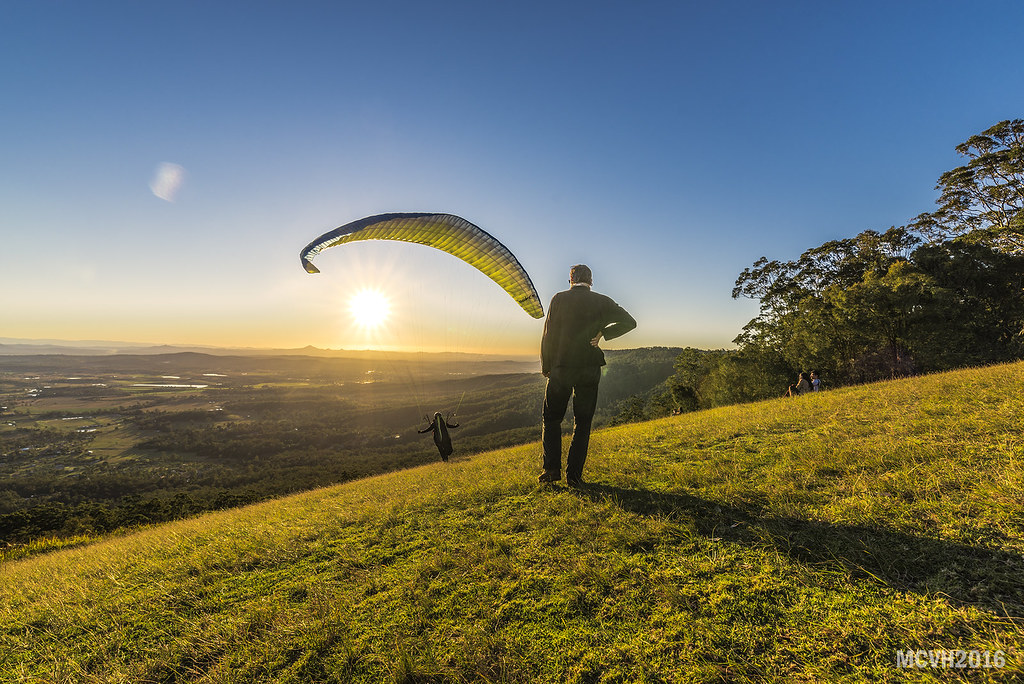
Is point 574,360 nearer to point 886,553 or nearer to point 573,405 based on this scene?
point 573,405

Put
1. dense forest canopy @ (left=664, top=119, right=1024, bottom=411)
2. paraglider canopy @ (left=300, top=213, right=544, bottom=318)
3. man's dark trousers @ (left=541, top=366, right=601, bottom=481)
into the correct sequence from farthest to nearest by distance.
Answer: dense forest canopy @ (left=664, top=119, right=1024, bottom=411), paraglider canopy @ (left=300, top=213, right=544, bottom=318), man's dark trousers @ (left=541, top=366, right=601, bottom=481)

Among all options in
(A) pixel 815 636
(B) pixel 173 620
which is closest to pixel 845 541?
(A) pixel 815 636

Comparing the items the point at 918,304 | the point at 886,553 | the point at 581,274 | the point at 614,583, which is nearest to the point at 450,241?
the point at 581,274

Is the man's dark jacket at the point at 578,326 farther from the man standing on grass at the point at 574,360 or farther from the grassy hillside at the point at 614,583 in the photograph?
the grassy hillside at the point at 614,583

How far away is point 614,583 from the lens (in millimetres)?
3123

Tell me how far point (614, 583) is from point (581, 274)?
4350 millimetres

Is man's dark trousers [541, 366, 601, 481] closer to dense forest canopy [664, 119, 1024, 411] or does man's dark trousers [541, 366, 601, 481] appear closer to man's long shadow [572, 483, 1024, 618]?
man's long shadow [572, 483, 1024, 618]

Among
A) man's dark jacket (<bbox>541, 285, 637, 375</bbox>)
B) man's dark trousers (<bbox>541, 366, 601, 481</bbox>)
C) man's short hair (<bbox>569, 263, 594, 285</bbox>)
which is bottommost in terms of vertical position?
man's dark trousers (<bbox>541, 366, 601, 481</bbox>)

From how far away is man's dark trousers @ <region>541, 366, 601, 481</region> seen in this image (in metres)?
5.75

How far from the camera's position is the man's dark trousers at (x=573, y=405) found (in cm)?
575

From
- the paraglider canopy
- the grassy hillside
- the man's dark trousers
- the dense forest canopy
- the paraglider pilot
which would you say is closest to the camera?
the grassy hillside

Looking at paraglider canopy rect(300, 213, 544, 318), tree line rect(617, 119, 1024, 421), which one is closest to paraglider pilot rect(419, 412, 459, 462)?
paraglider canopy rect(300, 213, 544, 318)

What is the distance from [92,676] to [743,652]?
4.73 meters

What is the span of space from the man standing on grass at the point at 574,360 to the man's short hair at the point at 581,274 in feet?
0.51
